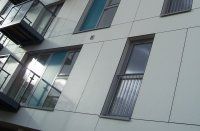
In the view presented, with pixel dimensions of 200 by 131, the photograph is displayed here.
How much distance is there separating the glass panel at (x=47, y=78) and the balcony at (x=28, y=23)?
1.64 meters

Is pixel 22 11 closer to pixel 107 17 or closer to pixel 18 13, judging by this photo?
pixel 18 13

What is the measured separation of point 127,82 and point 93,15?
4266 mm

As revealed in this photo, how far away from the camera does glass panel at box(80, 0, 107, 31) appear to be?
11.6 meters

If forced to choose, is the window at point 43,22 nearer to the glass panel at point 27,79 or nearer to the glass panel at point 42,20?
the glass panel at point 42,20

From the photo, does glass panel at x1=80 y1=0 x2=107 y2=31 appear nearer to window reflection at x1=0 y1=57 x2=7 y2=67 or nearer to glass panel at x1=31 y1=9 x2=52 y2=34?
glass panel at x1=31 y1=9 x2=52 y2=34

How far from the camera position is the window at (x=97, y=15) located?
11.1 metres

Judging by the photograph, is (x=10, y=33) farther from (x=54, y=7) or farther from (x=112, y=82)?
(x=112, y=82)

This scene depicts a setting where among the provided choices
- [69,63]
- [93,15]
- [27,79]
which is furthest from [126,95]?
[27,79]

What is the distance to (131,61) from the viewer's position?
896 cm

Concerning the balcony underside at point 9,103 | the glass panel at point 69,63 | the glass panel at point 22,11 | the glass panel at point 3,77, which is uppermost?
the glass panel at point 22,11

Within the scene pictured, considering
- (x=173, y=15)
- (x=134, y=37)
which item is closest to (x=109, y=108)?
(x=134, y=37)

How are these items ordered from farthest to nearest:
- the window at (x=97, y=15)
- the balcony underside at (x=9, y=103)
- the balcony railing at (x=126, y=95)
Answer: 1. the window at (x=97, y=15)
2. the balcony underside at (x=9, y=103)
3. the balcony railing at (x=126, y=95)

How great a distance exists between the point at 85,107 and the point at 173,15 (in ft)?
11.6

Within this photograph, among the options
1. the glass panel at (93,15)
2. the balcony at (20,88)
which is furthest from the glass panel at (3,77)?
the glass panel at (93,15)
